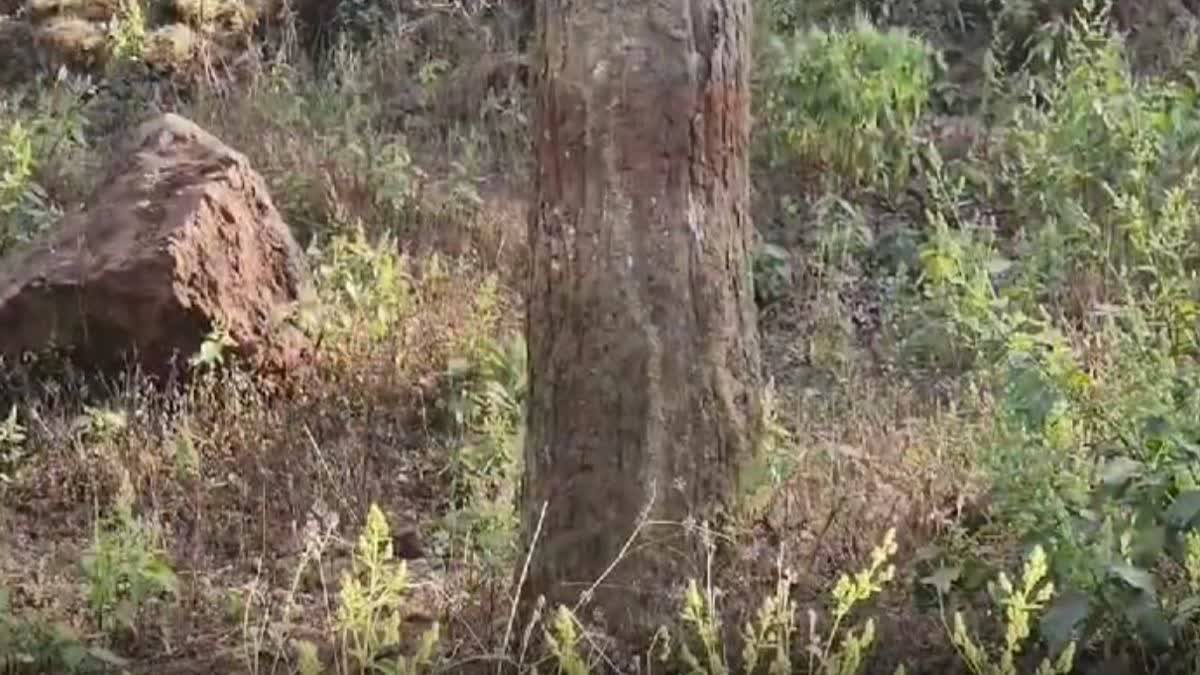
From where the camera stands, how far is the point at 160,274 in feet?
22.4

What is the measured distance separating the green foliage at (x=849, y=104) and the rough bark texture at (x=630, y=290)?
395cm

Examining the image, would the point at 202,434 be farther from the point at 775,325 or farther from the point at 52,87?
the point at 52,87

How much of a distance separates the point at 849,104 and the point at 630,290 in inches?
173

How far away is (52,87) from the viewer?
1003 cm

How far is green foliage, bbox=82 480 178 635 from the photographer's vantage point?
500 centimetres

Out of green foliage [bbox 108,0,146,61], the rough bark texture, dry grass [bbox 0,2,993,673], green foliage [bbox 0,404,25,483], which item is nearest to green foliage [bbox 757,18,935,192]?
dry grass [bbox 0,2,993,673]

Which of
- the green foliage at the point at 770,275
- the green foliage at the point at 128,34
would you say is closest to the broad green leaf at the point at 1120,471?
the green foliage at the point at 770,275

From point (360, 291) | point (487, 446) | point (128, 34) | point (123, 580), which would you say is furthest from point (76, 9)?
point (123, 580)

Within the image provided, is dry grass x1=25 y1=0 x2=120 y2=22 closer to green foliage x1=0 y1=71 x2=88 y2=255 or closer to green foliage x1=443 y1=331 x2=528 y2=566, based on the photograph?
green foliage x1=0 y1=71 x2=88 y2=255

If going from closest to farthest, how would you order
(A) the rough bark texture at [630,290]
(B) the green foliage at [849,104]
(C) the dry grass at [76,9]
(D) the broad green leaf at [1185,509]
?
(D) the broad green leaf at [1185,509] < (A) the rough bark texture at [630,290] < (B) the green foliage at [849,104] < (C) the dry grass at [76,9]

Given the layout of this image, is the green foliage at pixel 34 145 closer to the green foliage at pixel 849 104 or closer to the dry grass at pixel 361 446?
the dry grass at pixel 361 446

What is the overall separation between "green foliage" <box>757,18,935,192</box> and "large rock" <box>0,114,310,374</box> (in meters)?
2.48

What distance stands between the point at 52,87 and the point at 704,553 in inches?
257

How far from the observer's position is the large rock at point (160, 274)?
6809 mm
